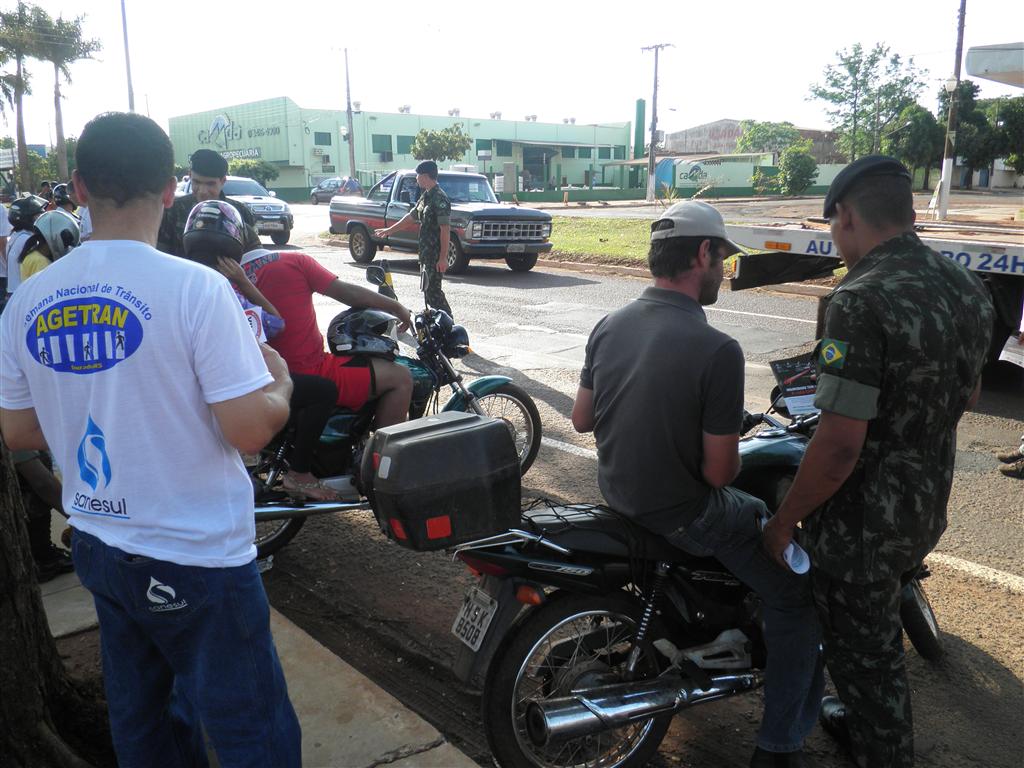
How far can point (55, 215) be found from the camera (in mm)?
5883

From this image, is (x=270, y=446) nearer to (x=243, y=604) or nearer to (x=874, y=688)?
(x=243, y=604)

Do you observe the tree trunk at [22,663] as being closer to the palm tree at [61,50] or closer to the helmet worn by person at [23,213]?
the helmet worn by person at [23,213]

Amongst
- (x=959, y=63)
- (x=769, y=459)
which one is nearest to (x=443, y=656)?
(x=769, y=459)

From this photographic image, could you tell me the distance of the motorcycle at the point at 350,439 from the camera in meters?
4.16

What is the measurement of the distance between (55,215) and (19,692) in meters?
4.48

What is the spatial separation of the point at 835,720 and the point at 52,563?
363 centimetres

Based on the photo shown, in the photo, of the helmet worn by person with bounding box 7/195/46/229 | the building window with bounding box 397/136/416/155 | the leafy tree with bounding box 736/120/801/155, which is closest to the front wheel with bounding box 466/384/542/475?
the helmet worn by person with bounding box 7/195/46/229

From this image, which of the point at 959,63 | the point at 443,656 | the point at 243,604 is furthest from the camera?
the point at 959,63

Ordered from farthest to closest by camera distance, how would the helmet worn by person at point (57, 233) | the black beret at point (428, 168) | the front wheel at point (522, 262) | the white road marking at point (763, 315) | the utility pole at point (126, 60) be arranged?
the utility pole at point (126, 60) → the front wheel at point (522, 262) → the white road marking at point (763, 315) → the black beret at point (428, 168) → the helmet worn by person at point (57, 233)

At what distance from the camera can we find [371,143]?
70250 mm

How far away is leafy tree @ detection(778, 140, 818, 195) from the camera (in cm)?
4606

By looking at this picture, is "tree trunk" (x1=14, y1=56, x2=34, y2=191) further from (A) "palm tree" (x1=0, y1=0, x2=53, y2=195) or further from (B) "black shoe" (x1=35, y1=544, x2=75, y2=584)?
(B) "black shoe" (x1=35, y1=544, x2=75, y2=584)

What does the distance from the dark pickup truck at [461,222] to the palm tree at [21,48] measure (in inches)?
1466

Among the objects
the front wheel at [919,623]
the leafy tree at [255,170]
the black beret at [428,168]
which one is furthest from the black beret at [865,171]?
the leafy tree at [255,170]
